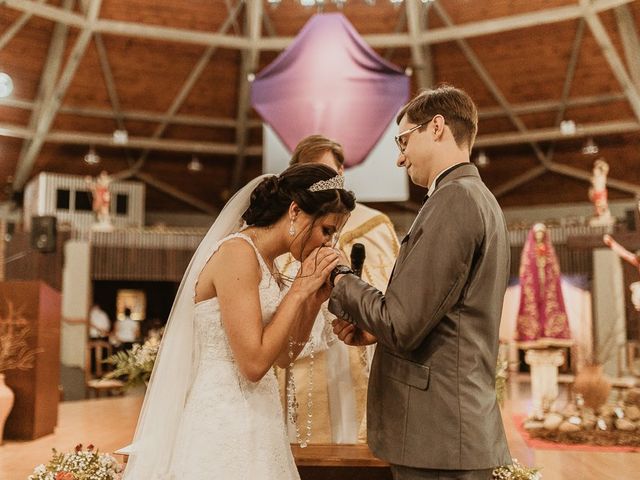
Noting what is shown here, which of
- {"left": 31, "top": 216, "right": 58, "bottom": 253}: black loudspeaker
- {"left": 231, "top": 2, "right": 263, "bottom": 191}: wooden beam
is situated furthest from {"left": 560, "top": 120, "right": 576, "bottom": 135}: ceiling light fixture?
{"left": 31, "top": 216, "right": 58, "bottom": 253}: black loudspeaker

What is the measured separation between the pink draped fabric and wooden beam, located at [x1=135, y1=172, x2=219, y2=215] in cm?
1201

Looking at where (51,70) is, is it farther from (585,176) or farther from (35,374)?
(585,176)

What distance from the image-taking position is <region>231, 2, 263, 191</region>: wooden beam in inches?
558

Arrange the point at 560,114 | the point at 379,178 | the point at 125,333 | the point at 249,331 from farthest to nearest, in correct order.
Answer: the point at 560,114, the point at 125,333, the point at 379,178, the point at 249,331

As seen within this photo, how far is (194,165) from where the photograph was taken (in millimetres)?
18109

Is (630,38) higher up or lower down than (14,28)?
lower down

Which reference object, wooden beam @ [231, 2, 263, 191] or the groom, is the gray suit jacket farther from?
wooden beam @ [231, 2, 263, 191]

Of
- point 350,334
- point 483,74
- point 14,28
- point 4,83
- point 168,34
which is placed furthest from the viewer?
point 483,74

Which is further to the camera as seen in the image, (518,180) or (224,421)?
(518,180)

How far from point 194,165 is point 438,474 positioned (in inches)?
661

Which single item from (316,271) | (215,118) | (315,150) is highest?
(215,118)

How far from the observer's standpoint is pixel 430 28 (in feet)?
49.8

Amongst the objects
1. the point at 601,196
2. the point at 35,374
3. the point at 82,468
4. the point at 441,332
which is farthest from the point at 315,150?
the point at 601,196

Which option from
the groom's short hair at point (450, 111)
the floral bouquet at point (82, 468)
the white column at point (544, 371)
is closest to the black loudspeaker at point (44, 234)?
the white column at point (544, 371)
